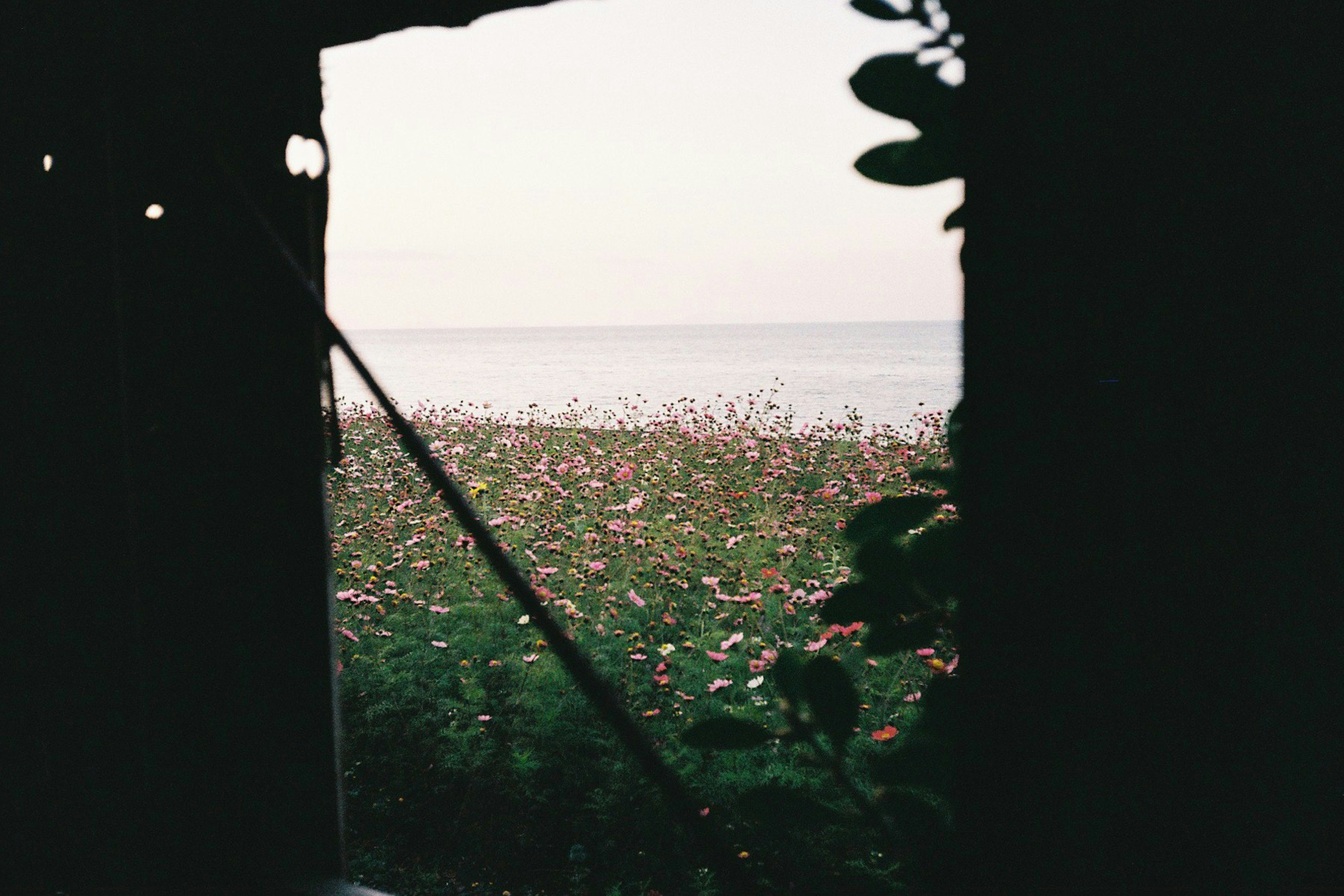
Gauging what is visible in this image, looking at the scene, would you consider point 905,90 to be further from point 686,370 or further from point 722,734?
point 686,370

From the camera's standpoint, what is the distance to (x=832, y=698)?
1.97ft

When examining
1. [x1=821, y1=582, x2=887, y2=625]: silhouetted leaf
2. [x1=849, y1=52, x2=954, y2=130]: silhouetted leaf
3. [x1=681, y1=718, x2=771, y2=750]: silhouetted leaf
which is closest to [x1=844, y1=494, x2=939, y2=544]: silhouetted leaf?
[x1=821, y1=582, x2=887, y2=625]: silhouetted leaf

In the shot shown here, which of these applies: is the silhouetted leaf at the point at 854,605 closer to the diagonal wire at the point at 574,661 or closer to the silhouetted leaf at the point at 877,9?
the diagonal wire at the point at 574,661

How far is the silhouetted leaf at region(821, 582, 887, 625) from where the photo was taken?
2.12 feet

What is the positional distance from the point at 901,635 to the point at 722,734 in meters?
0.18

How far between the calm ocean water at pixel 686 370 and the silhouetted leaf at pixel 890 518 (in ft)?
0.82

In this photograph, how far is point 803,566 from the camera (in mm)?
3881

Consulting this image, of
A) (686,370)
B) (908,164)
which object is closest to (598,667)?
(908,164)

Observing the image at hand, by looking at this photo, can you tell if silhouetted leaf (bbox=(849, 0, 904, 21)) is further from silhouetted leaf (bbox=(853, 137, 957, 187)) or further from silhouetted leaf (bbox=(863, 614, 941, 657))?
silhouetted leaf (bbox=(863, 614, 941, 657))

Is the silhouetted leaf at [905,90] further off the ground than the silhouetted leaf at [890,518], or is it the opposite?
the silhouetted leaf at [905,90]

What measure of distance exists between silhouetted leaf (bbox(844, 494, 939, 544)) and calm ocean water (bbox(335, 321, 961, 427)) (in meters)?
0.25

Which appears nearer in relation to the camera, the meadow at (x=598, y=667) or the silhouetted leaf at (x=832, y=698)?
the silhouetted leaf at (x=832, y=698)

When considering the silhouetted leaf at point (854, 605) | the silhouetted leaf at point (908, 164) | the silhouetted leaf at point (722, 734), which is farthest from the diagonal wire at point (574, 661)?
the silhouetted leaf at point (908, 164)

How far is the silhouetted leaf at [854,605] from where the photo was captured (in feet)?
2.12
